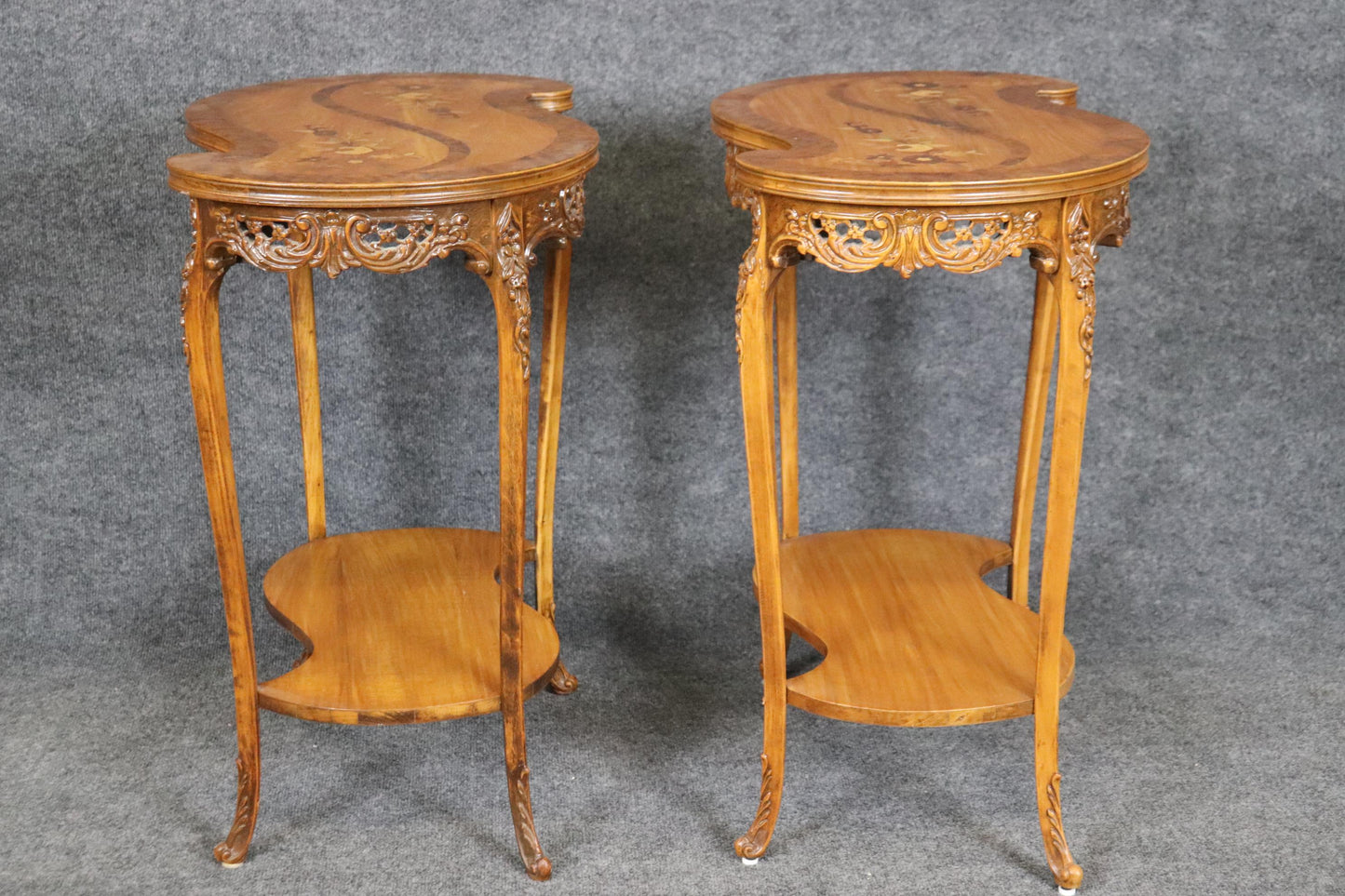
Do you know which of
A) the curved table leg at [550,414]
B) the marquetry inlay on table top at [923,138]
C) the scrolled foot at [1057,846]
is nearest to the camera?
the marquetry inlay on table top at [923,138]

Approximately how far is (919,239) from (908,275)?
0.30ft

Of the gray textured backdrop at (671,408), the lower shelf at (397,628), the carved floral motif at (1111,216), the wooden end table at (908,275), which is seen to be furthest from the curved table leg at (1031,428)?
the lower shelf at (397,628)

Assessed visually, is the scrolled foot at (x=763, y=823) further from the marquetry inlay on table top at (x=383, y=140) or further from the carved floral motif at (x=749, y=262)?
the marquetry inlay on table top at (x=383, y=140)

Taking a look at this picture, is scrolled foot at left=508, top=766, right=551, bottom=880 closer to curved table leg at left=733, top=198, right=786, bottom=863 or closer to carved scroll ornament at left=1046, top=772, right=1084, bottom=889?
curved table leg at left=733, top=198, right=786, bottom=863

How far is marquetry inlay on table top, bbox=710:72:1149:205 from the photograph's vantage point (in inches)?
58.6

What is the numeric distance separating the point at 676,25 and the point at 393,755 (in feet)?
3.83

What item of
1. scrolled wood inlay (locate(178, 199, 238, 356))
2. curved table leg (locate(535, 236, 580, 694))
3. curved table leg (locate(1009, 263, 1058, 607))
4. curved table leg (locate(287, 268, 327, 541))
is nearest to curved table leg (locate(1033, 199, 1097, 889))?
curved table leg (locate(1009, 263, 1058, 607))

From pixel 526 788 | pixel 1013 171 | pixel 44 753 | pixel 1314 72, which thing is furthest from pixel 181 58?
pixel 1314 72

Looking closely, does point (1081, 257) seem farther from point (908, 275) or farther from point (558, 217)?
point (558, 217)

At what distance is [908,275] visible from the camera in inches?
56.6

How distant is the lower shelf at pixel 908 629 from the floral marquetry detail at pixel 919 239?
516 millimetres

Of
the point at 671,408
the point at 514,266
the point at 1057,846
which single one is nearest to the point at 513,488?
the point at 514,266

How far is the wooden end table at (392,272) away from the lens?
5.02 ft

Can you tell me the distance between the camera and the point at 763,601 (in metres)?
1.73
